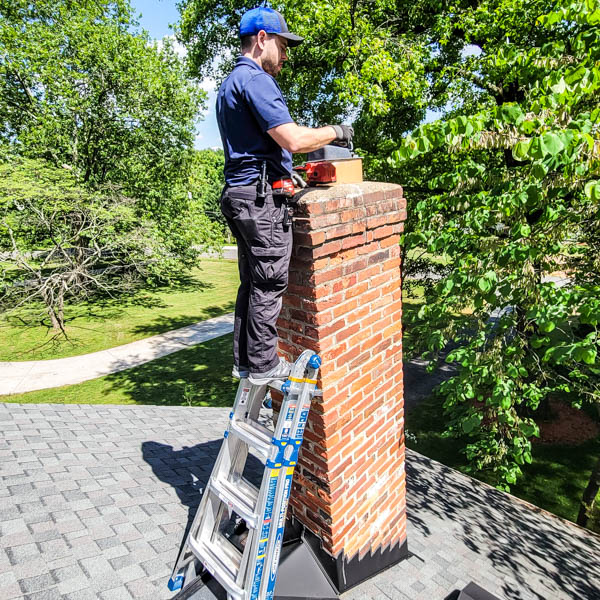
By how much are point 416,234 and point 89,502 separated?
4.37 meters

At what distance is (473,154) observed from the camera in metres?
9.35

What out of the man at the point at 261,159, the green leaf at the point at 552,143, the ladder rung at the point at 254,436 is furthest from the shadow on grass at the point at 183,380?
the green leaf at the point at 552,143

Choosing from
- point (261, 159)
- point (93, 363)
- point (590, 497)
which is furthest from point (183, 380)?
point (261, 159)

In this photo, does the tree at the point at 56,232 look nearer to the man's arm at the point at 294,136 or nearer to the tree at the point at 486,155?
the tree at the point at 486,155

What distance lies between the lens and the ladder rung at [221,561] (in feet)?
7.39

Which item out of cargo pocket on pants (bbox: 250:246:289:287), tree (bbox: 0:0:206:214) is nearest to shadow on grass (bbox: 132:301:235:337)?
tree (bbox: 0:0:206:214)

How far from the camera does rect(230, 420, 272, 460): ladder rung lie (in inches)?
90.7

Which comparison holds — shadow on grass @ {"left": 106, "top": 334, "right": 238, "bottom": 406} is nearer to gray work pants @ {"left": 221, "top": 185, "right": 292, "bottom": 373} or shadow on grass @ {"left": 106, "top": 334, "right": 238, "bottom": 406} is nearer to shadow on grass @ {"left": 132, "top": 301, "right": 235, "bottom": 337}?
shadow on grass @ {"left": 132, "top": 301, "right": 235, "bottom": 337}

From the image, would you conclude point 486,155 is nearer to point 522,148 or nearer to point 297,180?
point 522,148

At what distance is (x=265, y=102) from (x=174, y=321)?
1758cm

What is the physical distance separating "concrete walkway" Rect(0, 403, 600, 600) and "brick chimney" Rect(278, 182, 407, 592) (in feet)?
1.46

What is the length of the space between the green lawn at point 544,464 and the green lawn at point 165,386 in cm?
546

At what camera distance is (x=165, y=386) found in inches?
503

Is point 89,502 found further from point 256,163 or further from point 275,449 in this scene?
point 256,163
